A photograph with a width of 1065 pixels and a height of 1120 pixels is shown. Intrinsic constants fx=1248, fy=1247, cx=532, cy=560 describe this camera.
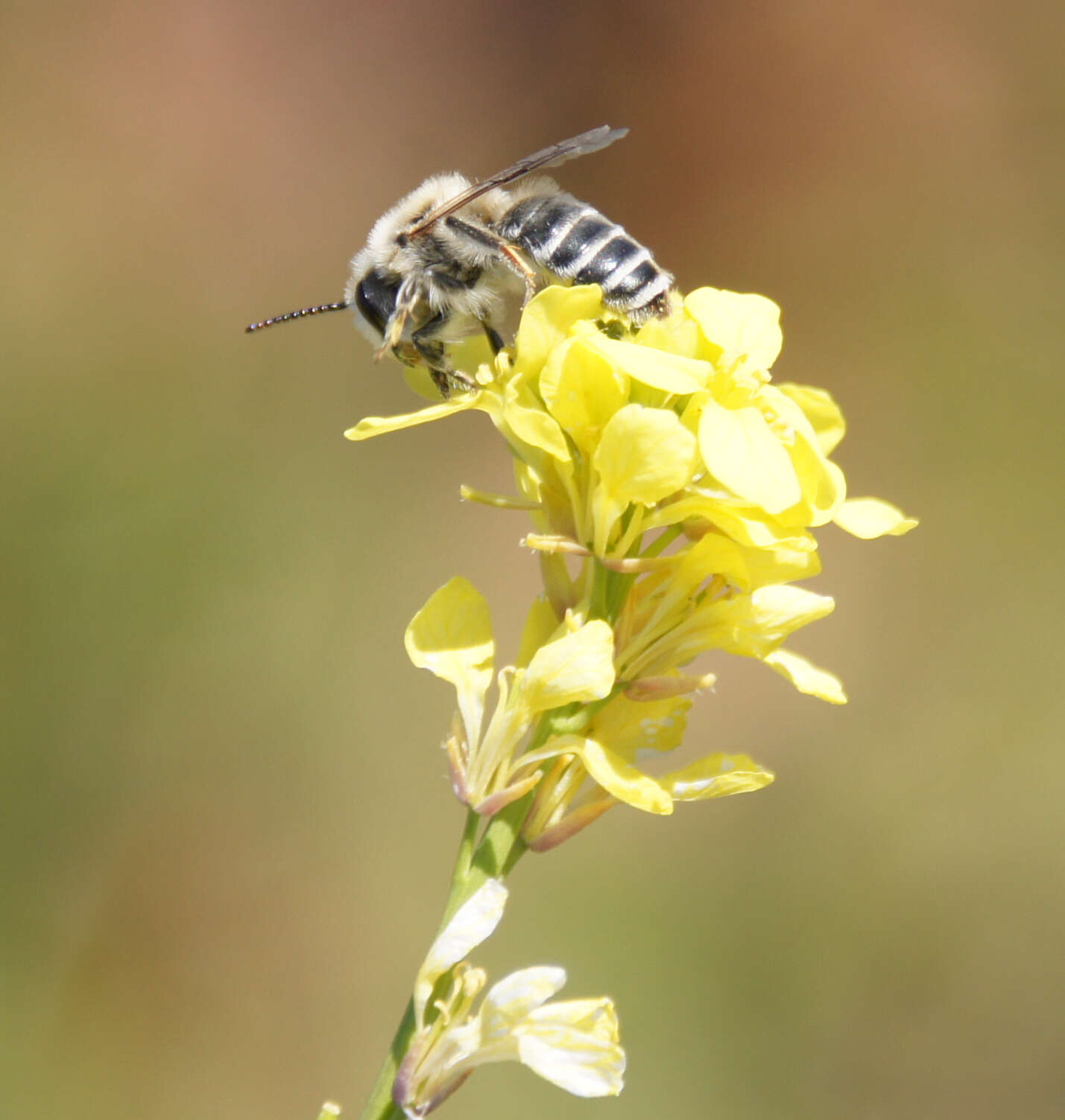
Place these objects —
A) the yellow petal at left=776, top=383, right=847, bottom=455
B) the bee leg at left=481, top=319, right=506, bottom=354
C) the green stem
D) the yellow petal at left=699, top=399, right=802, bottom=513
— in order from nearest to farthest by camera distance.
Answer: the yellow petal at left=699, top=399, right=802, bottom=513 < the green stem < the yellow petal at left=776, top=383, right=847, bottom=455 < the bee leg at left=481, top=319, right=506, bottom=354

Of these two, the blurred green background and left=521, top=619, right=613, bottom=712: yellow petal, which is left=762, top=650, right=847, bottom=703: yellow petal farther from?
the blurred green background

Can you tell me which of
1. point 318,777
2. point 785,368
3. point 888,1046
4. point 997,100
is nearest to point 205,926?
point 318,777

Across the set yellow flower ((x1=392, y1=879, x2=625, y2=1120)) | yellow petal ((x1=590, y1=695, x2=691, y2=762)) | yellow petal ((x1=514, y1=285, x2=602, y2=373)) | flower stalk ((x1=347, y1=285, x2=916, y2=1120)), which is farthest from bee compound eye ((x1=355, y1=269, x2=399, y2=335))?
yellow flower ((x1=392, y1=879, x2=625, y2=1120))

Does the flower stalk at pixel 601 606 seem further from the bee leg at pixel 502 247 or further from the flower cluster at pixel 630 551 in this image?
the bee leg at pixel 502 247

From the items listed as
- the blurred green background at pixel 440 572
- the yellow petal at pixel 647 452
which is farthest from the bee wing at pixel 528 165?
the blurred green background at pixel 440 572

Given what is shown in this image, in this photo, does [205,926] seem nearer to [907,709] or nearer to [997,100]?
[907,709]

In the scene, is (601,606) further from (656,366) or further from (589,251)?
(589,251)

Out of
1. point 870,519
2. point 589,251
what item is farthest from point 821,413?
point 589,251
